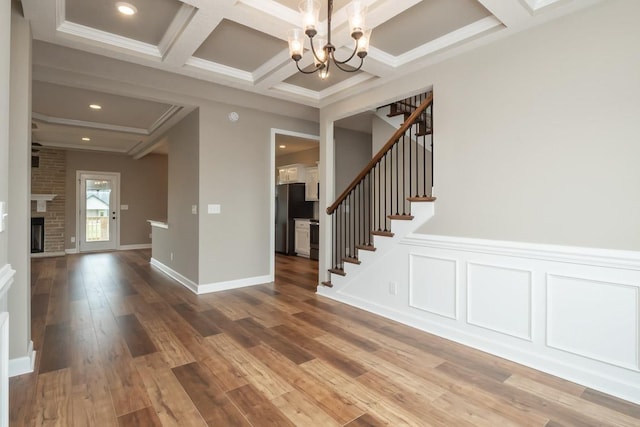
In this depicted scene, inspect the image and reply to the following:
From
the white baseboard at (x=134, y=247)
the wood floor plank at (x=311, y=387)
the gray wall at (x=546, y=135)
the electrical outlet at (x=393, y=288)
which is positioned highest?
the gray wall at (x=546, y=135)

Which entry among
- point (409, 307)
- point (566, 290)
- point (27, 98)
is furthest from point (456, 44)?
point (27, 98)

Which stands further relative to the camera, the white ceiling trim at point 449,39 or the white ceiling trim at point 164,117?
the white ceiling trim at point 164,117

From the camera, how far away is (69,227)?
8047mm

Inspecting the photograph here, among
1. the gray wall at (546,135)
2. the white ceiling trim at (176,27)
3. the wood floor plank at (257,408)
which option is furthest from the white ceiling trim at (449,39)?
the wood floor plank at (257,408)

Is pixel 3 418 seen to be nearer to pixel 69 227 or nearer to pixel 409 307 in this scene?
pixel 409 307

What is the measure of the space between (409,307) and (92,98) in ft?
15.9

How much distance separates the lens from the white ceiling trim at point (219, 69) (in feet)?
11.1

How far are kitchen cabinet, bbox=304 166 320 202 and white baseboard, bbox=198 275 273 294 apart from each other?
2952 millimetres

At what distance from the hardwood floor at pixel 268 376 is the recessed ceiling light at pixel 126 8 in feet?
8.90

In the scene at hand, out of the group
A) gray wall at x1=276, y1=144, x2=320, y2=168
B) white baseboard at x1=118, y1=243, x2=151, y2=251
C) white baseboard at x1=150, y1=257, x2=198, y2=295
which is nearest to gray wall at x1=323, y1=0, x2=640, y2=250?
white baseboard at x1=150, y1=257, x2=198, y2=295

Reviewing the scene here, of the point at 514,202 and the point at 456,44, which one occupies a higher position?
the point at 456,44

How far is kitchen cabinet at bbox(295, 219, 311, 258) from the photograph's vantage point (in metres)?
7.36

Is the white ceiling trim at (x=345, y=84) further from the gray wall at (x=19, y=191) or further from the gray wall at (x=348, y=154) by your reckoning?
the gray wall at (x=19, y=191)

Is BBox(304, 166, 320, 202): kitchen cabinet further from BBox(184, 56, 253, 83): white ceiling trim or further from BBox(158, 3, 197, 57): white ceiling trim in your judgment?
BBox(158, 3, 197, 57): white ceiling trim
